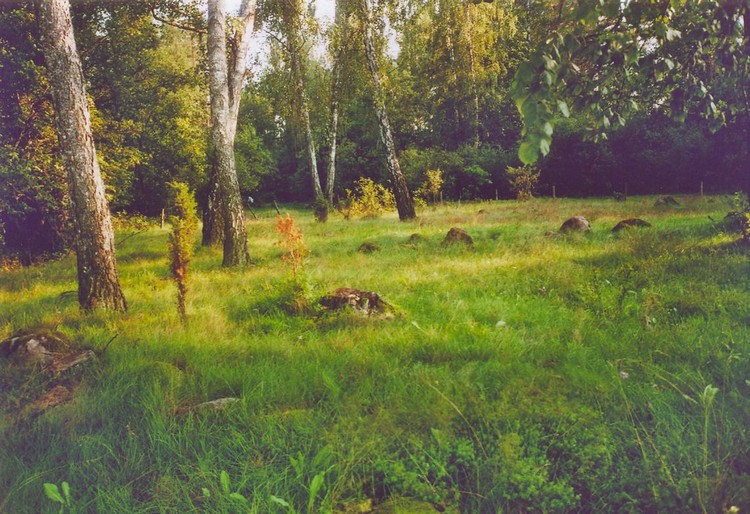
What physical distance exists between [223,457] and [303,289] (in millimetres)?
3034

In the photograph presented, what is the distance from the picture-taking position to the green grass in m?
2.21

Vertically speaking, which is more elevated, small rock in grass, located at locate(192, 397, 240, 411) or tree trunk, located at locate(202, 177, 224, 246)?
tree trunk, located at locate(202, 177, 224, 246)

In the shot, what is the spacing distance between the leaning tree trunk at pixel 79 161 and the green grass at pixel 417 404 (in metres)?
0.52

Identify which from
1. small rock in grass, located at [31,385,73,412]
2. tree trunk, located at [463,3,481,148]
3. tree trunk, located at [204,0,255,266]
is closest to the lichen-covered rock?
small rock in grass, located at [31,385,73,412]

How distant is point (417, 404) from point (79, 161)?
16.0ft

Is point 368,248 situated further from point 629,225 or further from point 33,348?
point 33,348

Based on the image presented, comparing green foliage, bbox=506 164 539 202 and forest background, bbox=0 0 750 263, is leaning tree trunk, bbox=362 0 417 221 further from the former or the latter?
green foliage, bbox=506 164 539 202

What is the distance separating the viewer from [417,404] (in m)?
2.93

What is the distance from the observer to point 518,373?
3.40m

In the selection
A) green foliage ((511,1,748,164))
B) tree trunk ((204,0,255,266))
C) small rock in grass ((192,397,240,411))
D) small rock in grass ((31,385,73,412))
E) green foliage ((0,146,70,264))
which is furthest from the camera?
green foliage ((0,146,70,264))

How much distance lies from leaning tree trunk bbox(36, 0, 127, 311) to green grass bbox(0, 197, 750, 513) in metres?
0.52

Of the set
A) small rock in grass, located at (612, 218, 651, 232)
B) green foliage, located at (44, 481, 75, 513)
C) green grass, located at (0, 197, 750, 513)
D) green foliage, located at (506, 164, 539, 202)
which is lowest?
green grass, located at (0, 197, 750, 513)

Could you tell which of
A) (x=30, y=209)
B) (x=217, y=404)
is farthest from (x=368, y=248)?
(x=30, y=209)

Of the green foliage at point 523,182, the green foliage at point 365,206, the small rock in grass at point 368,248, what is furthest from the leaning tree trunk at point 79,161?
the green foliage at point 523,182
